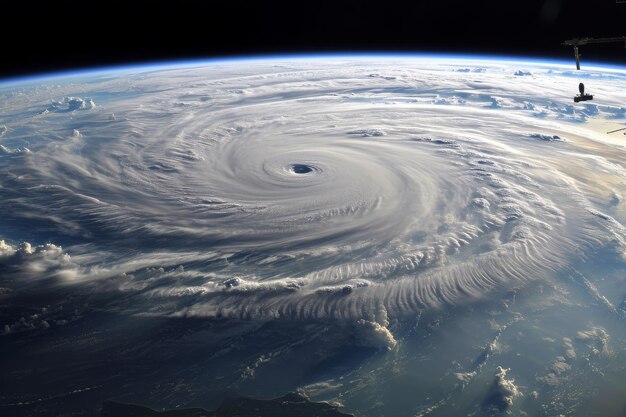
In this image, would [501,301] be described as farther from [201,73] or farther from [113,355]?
[201,73]

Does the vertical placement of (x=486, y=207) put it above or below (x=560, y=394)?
above

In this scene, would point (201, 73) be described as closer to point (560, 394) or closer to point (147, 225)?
point (147, 225)

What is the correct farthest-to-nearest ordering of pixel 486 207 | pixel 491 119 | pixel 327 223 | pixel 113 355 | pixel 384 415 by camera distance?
1. pixel 491 119
2. pixel 486 207
3. pixel 327 223
4. pixel 113 355
5. pixel 384 415

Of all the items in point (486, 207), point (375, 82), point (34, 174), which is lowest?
point (486, 207)

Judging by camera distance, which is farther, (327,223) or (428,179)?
(428,179)

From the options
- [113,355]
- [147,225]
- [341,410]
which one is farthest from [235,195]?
[341,410]

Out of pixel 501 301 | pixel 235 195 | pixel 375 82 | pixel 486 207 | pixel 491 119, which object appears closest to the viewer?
pixel 501 301

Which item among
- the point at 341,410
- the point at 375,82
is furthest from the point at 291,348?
the point at 375,82
